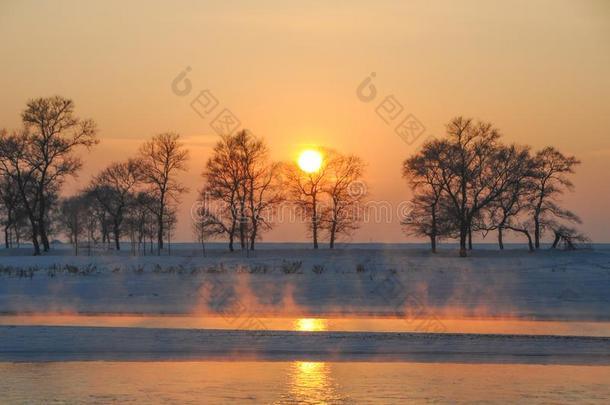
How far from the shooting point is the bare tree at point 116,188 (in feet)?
210

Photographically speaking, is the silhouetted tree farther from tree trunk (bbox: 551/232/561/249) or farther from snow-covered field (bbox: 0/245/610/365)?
tree trunk (bbox: 551/232/561/249)

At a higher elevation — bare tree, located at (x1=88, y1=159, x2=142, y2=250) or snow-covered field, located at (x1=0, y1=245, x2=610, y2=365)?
bare tree, located at (x1=88, y1=159, x2=142, y2=250)

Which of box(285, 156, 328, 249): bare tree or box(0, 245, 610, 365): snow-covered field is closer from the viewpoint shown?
box(0, 245, 610, 365): snow-covered field

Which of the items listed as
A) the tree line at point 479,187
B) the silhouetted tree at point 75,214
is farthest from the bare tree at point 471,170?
the silhouetted tree at point 75,214

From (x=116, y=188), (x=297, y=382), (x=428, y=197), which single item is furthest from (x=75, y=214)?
(x=297, y=382)

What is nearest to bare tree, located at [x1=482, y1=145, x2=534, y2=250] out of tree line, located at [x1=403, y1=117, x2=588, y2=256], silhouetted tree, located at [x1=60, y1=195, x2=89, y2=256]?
tree line, located at [x1=403, y1=117, x2=588, y2=256]

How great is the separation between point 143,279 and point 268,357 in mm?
17698

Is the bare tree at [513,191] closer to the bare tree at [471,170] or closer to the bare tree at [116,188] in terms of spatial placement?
the bare tree at [471,170]

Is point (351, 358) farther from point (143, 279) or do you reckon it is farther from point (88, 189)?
point (88, 189)

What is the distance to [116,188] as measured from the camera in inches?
2576

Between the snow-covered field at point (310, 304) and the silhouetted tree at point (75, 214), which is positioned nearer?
the snow-covered field at point (310, 304)

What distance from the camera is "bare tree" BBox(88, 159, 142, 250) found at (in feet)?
210

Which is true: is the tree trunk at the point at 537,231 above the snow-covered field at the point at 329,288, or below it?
above

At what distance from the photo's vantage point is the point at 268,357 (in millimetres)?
15711
